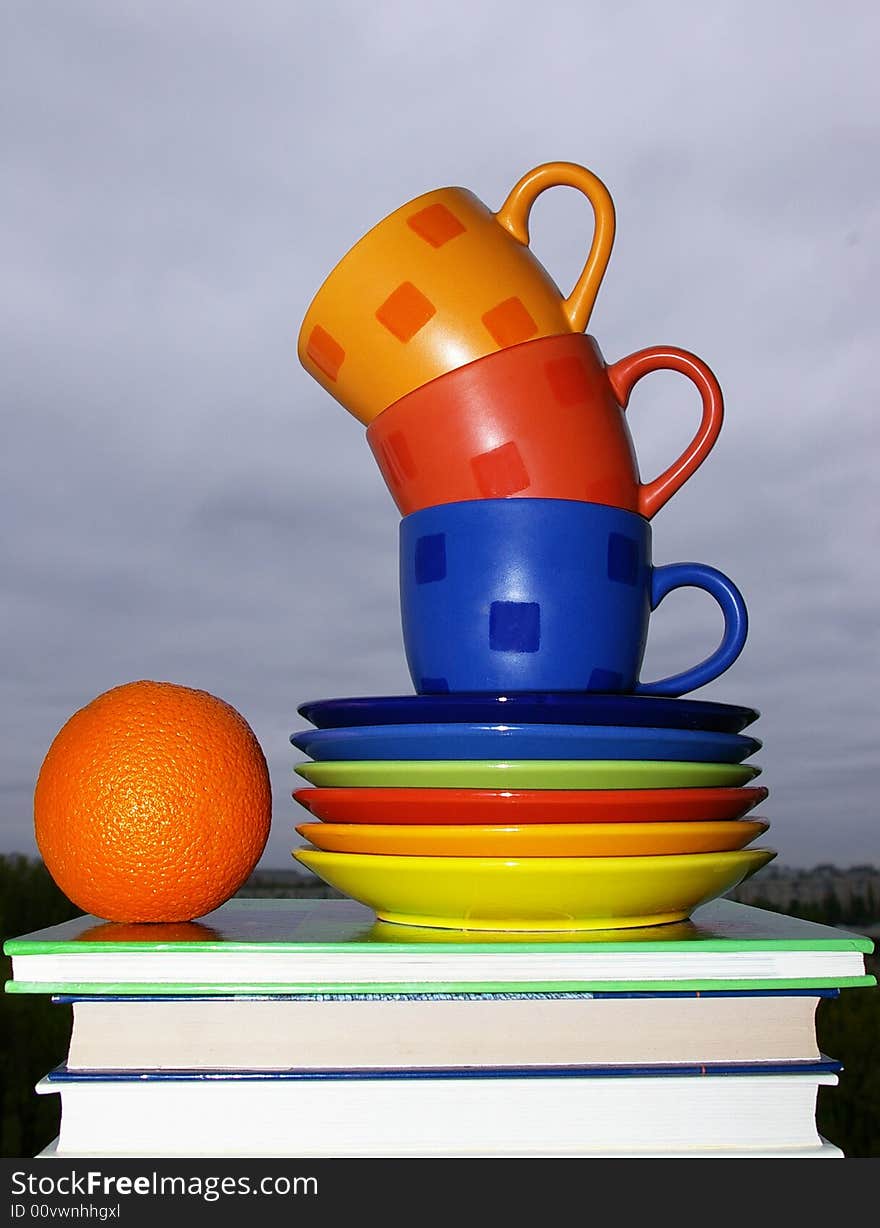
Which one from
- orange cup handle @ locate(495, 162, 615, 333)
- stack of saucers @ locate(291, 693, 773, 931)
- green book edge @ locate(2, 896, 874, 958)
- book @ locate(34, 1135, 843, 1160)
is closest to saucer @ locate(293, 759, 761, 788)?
stack of saucers @ locate(291, 693, 773, 931)

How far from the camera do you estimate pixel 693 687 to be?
119 centimetres

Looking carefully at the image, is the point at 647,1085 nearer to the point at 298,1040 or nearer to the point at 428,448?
the point at 298,1040

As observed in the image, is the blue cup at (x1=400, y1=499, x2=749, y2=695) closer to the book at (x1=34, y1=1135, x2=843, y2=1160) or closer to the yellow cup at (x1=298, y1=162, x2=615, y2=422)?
the yellow cup at (x1=298, y1=162, x2=615, y2=422)

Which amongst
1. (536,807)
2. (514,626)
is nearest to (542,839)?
(536,807)

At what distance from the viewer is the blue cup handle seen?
1181 millimetres

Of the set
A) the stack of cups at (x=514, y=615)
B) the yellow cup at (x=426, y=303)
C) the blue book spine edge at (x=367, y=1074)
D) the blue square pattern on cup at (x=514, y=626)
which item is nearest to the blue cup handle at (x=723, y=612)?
the stack of cups at (x=514, y=615)

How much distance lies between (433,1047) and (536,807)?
0.20 m

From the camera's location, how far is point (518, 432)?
108 centimetres

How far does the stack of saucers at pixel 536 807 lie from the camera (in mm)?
916

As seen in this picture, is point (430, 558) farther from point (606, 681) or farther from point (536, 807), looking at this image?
point (536, 807)

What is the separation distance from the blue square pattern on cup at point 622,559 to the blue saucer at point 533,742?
198 millimetres

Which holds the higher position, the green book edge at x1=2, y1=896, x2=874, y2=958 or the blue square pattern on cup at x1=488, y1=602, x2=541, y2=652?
the blue square pattern on cup at x1=488, y1=602, x2=541, y2=652

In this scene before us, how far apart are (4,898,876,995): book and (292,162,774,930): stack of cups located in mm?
47
